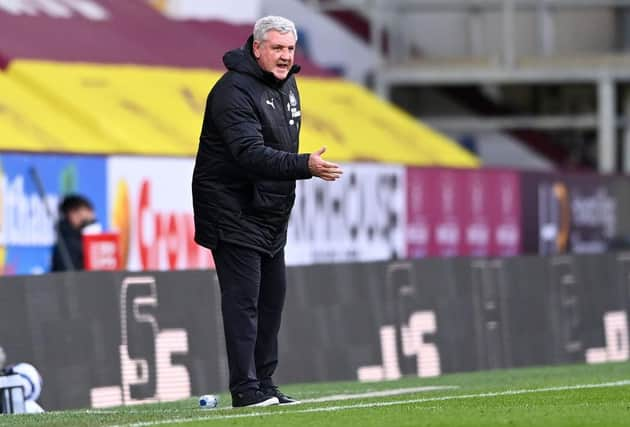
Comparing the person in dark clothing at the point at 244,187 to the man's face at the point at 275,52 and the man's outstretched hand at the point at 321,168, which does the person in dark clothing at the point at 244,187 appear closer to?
the man's face at the point at 275,52

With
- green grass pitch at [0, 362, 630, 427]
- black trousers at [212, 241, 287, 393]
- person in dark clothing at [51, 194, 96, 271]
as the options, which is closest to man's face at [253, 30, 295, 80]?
black trousers at [212, 241, 287, 393]

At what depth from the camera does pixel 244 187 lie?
10078mm

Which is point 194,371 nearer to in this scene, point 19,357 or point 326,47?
point 19,357

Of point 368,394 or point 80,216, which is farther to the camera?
Answer: point 80,216

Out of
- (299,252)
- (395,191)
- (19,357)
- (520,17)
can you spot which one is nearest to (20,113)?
(299,252)

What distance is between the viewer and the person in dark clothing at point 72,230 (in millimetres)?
17734

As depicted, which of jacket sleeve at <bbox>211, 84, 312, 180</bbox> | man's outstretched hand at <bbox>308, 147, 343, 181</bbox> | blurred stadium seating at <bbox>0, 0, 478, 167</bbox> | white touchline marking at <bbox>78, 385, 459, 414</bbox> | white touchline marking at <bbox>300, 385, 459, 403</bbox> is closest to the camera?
man's outstretched hand at <bbox>308, 147, 343, 181</bbox>

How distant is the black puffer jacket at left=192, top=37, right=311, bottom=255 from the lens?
9969mm

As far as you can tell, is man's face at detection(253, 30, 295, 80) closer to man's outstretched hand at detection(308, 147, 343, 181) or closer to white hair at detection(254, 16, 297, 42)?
white hair at detection(254, 16, 297, 42)

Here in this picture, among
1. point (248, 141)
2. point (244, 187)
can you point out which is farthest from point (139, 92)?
point (248, 141)

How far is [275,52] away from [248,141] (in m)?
0.48

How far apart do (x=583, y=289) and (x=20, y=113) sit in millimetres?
6093

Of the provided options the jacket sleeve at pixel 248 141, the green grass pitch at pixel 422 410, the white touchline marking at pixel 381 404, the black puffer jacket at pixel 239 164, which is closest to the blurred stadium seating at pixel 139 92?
the green grass pitch at pixel 422 410

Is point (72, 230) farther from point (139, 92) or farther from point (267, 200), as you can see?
point (267, 200)
